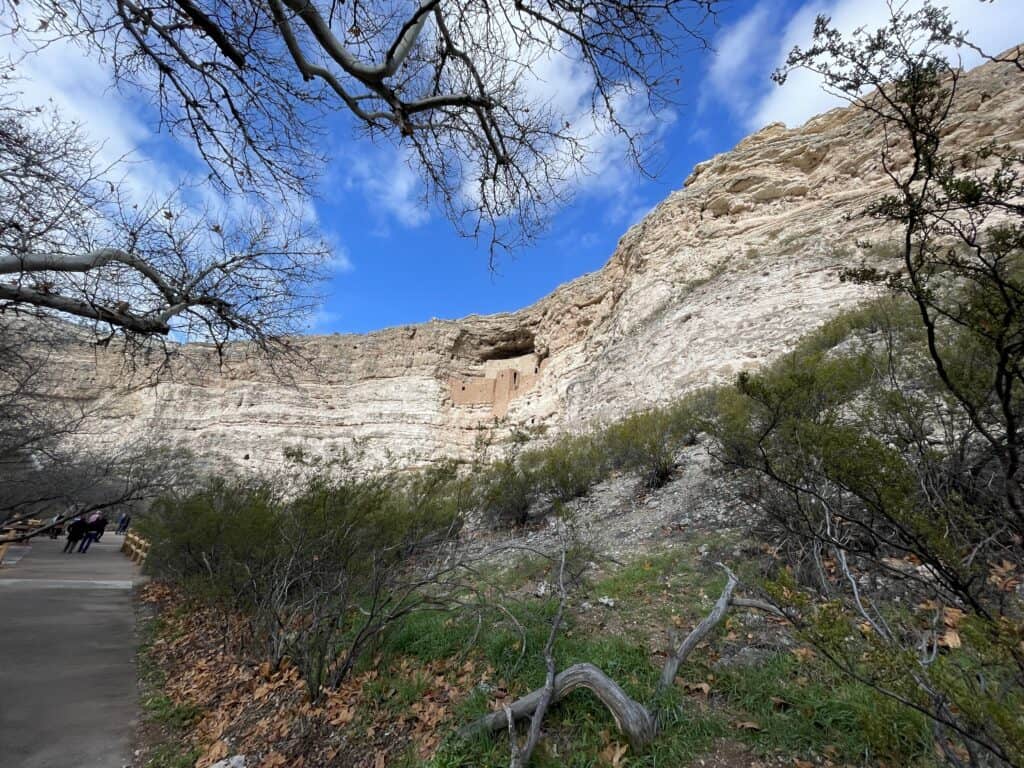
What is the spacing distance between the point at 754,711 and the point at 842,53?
273cm

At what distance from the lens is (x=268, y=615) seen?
3807 millimetres

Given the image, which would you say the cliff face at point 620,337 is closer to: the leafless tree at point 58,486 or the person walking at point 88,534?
the leafless tree at point 58,486

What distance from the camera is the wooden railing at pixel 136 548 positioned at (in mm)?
9214

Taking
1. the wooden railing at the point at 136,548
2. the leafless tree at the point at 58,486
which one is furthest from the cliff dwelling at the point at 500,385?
the leafless tree at the point at 58,486

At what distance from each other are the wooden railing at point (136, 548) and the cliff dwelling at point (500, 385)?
1238 centimetres

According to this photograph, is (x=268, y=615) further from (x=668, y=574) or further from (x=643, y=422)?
(x=643, y=422)

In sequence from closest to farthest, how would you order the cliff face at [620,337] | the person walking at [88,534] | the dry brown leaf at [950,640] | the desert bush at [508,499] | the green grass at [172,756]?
the dry brown leaf at [950,640]
the green grass at [172,756]
the desert bush at [508,499]
the cliff face at [620,337]
the person walking at [88,534]

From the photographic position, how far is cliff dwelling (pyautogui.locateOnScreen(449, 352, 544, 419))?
20484 mm

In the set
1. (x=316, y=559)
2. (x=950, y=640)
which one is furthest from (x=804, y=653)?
(x=316, y=559)

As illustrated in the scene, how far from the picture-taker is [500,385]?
2134cm

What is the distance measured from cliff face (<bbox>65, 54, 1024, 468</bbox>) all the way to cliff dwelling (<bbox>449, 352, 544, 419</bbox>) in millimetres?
78

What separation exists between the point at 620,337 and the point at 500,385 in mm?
7885

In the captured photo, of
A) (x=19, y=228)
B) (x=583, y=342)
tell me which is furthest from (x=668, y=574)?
(x=583, y=342)

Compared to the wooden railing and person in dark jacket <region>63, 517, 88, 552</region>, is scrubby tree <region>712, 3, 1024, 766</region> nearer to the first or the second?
the wooden railing
